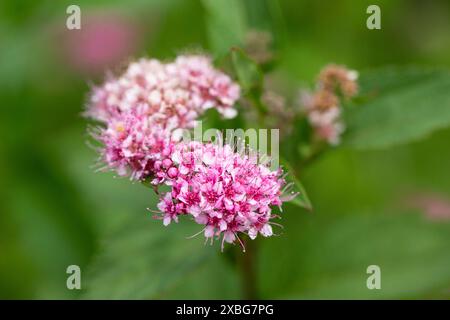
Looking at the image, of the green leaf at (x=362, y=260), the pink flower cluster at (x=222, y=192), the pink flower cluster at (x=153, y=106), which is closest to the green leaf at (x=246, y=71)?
the pink flower cluster at (x=153, y=106)

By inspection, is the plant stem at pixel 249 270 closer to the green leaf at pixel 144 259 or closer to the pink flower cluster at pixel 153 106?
the green leaf at pixel 144 259

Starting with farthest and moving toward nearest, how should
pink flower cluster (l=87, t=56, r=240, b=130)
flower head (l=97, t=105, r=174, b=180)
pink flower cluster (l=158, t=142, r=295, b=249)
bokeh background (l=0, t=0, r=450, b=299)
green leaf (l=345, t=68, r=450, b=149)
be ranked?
bokeh background (l=0, t=0, r=450, b=299) < green leaf (l=345, t=68, r=450, b=149) < pink flower cluster (l=87, t=56, r=240, b=130) < flower head (l=97, t=105, r=174, b=180) < pink flower cluster (l=158, t=142, r=295, b=249)

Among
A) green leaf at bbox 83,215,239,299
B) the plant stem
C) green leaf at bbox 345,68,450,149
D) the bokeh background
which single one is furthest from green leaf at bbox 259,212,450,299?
green leaf at bbox 345,68,450,149

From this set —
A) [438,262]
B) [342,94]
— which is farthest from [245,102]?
[438,262]

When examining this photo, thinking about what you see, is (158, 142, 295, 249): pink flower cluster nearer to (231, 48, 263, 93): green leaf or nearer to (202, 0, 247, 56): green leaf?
(231, 48, 263, 93): green leaf

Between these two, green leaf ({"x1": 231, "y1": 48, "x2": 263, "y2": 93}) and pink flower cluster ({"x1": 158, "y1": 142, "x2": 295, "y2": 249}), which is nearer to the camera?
→ pink flower cluster ({"x1": 158, "y1": 142, "x2": 295, "y2": 249})
